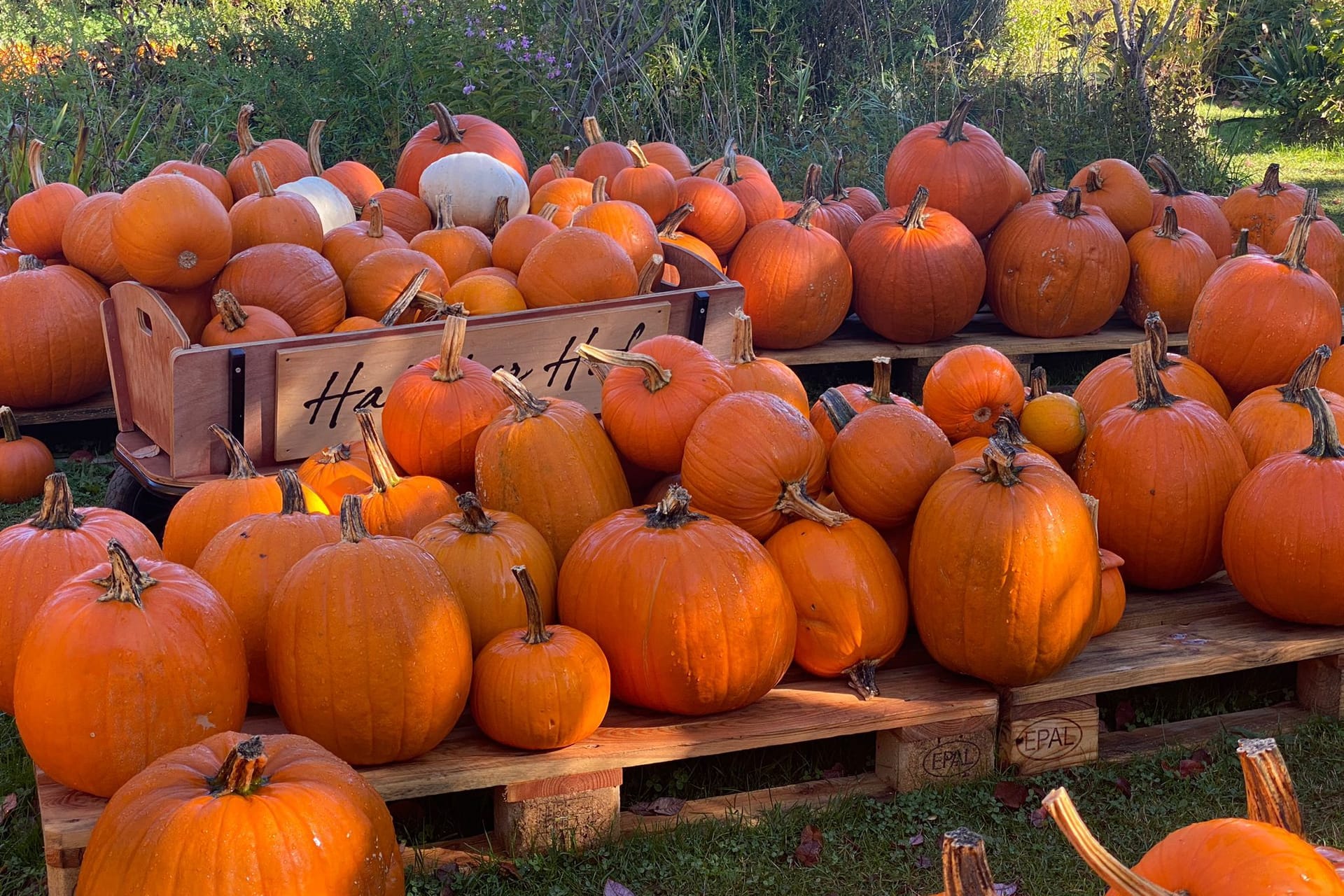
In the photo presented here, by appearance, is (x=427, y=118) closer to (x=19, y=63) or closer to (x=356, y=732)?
(x=19, y=63)

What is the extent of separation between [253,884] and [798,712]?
47.0 inches

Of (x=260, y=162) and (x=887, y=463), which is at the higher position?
(x=260, y=162)

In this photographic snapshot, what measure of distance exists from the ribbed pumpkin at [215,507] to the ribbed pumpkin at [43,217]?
2.15 meters

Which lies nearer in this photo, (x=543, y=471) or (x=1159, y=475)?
(x=543, y=471)

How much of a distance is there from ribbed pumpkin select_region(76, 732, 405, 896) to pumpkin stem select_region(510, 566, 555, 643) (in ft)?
1.71

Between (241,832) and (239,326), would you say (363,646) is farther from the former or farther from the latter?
(239,326)

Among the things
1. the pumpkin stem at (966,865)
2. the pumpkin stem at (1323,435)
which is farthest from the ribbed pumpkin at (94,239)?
the pumpkin stem at (966,865)

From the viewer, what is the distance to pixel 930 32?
997cm

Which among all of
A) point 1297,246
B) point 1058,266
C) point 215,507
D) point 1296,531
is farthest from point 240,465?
point 1058,266

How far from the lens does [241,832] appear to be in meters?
1.78

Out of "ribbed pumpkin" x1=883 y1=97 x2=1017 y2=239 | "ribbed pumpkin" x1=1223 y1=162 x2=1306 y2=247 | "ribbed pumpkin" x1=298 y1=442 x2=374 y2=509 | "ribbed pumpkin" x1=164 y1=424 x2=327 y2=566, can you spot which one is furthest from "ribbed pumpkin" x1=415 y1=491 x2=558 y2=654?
"ribbed pumpkin" x1=1223 y1=162 x2=1306 y2=247

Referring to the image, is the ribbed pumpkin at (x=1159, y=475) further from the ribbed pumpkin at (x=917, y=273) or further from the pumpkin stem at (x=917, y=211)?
the ribbed pumpkin at (x=917, y=273)

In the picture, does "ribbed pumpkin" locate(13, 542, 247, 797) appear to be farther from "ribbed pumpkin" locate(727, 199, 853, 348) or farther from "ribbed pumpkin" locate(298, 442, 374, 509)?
"ribbed pumpkin" locate(727, 199, 853, 348)

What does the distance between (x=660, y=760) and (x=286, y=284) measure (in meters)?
2.16
